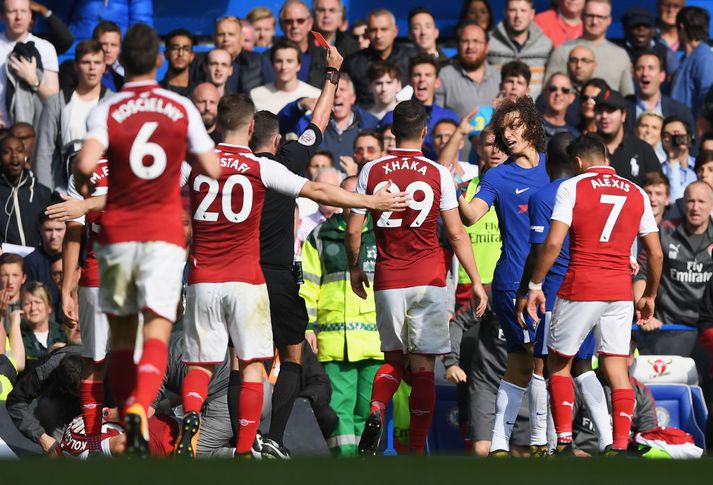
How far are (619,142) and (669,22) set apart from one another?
3.58 metres

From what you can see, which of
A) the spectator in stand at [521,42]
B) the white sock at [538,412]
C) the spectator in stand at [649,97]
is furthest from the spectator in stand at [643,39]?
the white sock at [538,412]

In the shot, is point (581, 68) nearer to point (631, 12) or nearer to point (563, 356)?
point (631, 12)

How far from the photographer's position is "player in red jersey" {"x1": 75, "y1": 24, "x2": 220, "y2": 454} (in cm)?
707

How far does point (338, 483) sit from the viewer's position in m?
5.25

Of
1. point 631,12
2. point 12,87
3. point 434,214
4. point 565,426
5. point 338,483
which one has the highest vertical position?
point 631,12

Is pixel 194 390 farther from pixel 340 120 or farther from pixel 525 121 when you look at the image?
pixel 340 120

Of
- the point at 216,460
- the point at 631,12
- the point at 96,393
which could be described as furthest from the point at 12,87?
the point at 216,460

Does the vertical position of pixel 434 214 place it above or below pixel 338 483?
above

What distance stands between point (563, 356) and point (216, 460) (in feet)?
11.9

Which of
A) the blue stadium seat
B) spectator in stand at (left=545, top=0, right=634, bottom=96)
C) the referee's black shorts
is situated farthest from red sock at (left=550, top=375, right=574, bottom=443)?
spectator in stand at (left=545, top=0, right=634, bottom=96)

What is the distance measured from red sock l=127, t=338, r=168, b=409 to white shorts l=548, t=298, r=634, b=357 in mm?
3097

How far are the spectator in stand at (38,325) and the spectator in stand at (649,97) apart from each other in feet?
19.4

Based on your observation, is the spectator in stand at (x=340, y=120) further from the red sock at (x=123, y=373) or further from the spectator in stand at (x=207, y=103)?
the red sock at (x=123, y=373)

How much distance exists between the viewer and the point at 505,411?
380 inches
